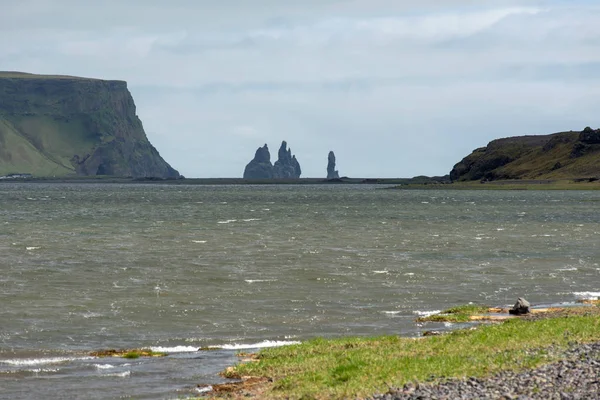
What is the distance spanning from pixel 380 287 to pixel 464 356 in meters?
23.3

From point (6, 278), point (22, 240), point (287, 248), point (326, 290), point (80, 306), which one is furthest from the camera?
point (22, 240)

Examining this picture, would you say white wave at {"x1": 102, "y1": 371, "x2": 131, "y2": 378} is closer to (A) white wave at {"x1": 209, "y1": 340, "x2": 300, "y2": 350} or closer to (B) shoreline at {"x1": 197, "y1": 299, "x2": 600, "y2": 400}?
(B) shoreline at {"x1": 197, "y1": 299, "x2": 600, "y2": 400}

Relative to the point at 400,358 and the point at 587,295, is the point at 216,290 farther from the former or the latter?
the point at 400,358

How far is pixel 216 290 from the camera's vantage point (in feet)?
151

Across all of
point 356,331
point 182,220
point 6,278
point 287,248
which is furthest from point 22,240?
point 356,331

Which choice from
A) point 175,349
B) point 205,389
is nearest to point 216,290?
point 175,349

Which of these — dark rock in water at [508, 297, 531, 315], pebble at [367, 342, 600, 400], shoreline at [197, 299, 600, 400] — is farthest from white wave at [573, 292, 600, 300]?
pebble at [367, 342, 600, 400]

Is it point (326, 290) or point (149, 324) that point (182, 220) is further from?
point (149, 324)

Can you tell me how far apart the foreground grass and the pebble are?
66 centimetres

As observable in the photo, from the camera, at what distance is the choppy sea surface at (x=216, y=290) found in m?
27.8

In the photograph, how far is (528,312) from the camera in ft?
120

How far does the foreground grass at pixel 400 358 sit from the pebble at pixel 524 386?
2.18 feet

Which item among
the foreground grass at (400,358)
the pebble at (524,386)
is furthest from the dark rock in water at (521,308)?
the pebble at (524,386)

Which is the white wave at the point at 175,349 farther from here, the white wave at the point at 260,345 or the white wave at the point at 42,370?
the white wave at the point at 42,370
